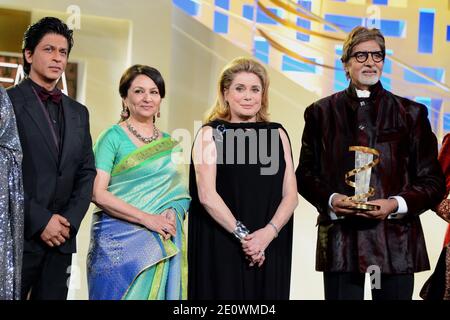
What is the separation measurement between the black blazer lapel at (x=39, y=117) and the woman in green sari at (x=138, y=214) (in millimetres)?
273

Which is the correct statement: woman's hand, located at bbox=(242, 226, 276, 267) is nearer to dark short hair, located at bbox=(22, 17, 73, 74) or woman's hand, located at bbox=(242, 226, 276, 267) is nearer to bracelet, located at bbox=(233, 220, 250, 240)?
bracelet, located at bbox=(233, 220, 250, 240)

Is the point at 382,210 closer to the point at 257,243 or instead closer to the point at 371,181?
the point at 371,181

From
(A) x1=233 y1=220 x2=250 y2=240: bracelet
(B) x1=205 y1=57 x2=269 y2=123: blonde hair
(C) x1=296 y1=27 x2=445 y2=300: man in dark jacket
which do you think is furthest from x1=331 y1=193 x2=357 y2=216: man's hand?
(B) x1=205 y1=57 x2=269 y2=123: blonde hair

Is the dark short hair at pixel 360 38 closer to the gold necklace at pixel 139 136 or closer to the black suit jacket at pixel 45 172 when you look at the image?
the gold necklace at pixel 139 136

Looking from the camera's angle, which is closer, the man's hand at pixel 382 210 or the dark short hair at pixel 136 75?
the man's hand at pixel 382 210

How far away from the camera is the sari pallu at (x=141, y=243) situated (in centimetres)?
299

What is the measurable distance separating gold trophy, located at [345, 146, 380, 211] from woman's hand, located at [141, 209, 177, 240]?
740mm

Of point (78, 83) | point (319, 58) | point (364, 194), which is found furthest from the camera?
point (319, 58)

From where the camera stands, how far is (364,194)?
2.86 m

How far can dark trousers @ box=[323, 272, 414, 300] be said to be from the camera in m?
2.94

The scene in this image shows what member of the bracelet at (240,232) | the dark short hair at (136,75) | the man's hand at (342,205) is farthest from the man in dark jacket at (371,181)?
the dark short hair at (136,75)
